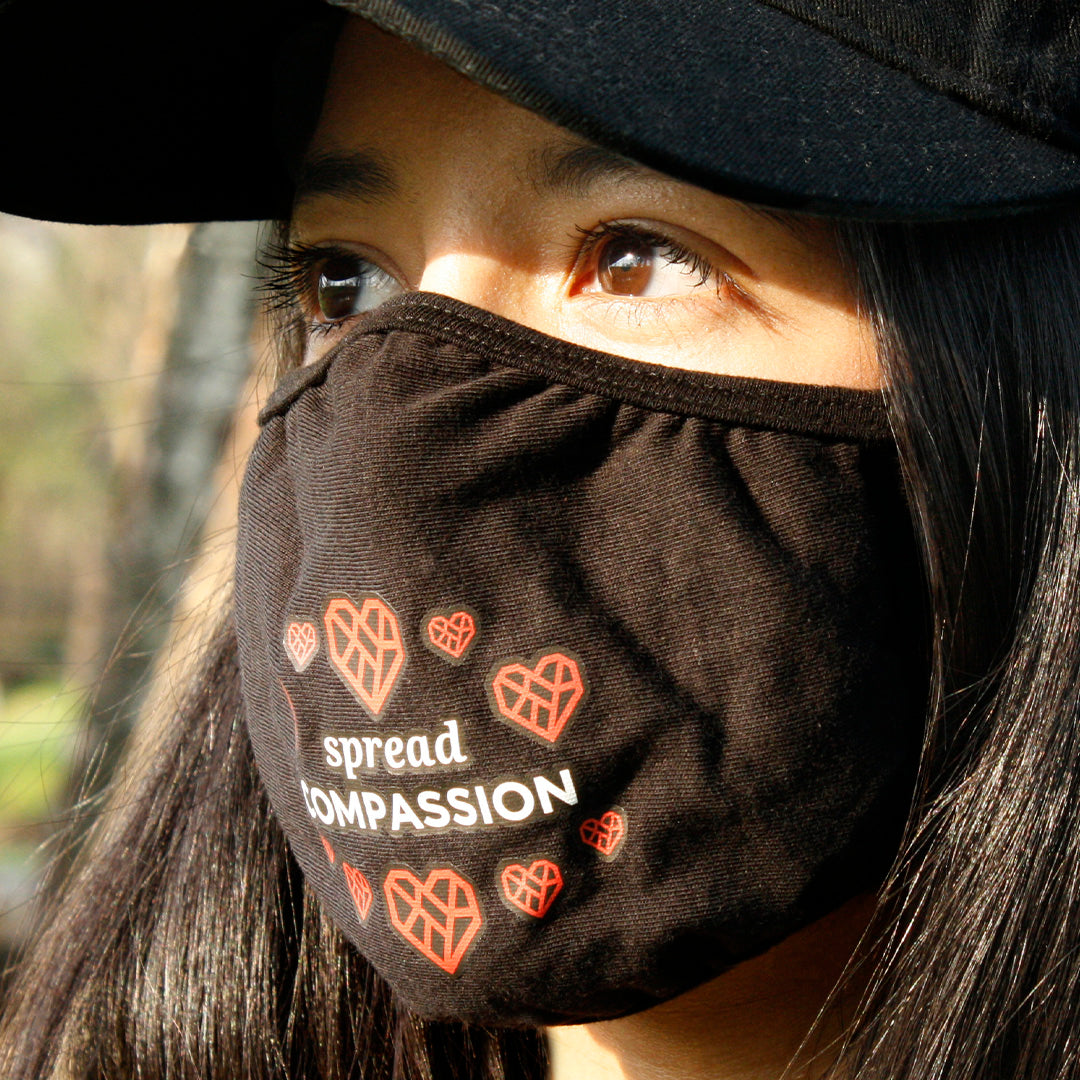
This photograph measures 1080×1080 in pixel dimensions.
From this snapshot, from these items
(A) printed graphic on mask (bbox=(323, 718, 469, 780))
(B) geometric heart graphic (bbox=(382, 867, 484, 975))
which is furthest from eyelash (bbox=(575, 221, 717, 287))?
(B) geometric heart graphic (bbox=(382, 867, 484, 975))

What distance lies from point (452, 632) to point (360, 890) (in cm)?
30

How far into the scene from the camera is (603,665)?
1.13 metres

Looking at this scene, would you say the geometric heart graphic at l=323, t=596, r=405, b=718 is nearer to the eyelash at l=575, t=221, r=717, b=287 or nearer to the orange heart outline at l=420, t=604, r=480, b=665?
the orange heart outline at l=420, t=604, r=480, b=665

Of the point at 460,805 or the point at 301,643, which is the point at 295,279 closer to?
the point at 301,643

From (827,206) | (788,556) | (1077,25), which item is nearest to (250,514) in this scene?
(788,556)

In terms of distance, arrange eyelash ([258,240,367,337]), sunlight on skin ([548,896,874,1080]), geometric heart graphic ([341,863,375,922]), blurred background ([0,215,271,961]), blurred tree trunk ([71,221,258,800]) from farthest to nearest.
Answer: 1. blurred tree trunk ([71,221,258,800])
2. blurred background ([0,215,271,961])
3. eyelash ([258,240,367,337])
4. sunlight on skin ([548,896,874,1080])
5. geometric heart graphic ([341,863,375,922])

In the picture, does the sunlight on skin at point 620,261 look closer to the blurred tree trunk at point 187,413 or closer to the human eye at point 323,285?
the human eye at point 323,285

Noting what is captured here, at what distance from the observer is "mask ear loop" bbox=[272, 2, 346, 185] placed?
158 centimetres

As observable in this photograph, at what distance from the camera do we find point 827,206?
1.04m

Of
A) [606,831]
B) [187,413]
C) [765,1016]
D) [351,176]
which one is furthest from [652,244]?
[187,413]

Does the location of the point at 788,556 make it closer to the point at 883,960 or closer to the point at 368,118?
the point at 883,960

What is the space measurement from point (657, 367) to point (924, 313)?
254mm

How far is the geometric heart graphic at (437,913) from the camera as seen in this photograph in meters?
1.17

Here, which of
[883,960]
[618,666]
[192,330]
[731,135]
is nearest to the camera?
[731,135]
